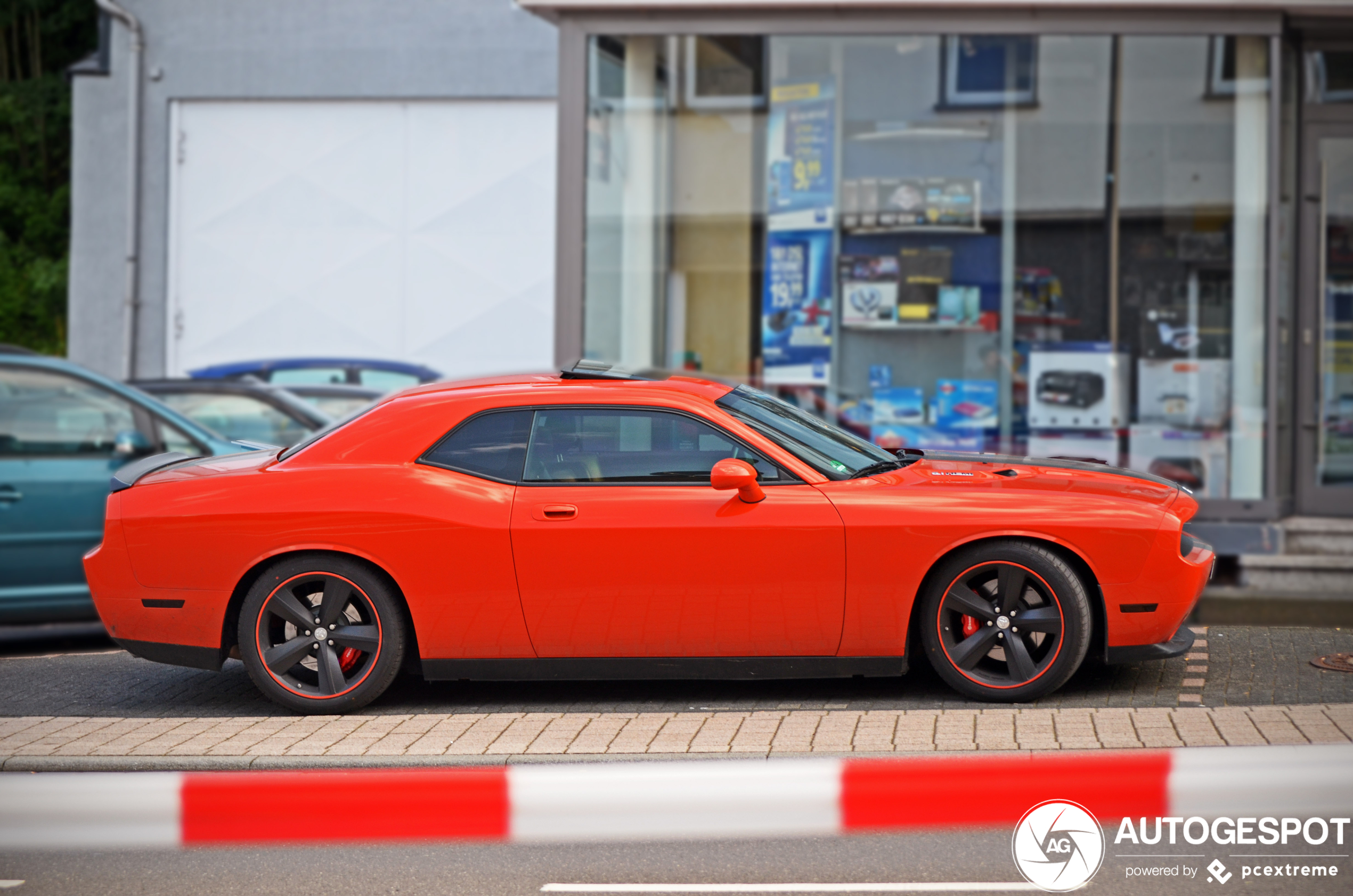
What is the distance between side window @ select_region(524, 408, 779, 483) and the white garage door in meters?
12.3

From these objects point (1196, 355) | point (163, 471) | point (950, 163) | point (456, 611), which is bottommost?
point (456, 611)

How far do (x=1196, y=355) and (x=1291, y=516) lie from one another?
4.44ft

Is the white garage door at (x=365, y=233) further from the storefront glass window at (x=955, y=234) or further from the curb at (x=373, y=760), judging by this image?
the curb at (x=373, y=760)

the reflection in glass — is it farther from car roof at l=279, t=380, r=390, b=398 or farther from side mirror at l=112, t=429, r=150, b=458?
side mirror at l=112, t=429, r=150, b=458

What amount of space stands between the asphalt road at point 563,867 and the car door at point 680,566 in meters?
1.27

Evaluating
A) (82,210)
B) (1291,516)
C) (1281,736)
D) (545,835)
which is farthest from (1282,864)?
(82,210)

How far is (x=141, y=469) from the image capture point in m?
5.97

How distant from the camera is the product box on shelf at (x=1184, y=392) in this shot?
10094mm

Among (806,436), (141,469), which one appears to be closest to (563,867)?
(806,436)

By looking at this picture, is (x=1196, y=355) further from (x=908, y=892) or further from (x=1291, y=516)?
(x=908, y=892)

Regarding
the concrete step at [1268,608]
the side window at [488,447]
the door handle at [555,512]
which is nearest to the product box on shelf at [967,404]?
the concrete step at [1268,608]

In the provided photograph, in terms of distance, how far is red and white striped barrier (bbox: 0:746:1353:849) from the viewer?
3.92m

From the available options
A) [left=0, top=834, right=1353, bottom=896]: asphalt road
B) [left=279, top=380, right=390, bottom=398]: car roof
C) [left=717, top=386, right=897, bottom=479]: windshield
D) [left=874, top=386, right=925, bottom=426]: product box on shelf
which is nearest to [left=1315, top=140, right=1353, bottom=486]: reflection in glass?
[left=874, top=386, right=925, bottom=426]: product box on shelf

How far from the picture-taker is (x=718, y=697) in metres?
5.74
